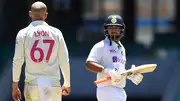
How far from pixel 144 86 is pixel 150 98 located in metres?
0.43

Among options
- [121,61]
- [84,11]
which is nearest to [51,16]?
[84,11]

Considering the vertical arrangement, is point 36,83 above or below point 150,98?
above

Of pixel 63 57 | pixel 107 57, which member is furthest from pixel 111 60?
pixel 63 57

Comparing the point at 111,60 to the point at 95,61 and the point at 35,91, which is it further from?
the point at 35,91

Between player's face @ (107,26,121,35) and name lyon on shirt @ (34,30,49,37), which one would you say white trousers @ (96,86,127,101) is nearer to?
player's face @ (107,26,121,35)

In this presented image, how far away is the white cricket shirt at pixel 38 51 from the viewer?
6.88m

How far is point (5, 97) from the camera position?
13930mm

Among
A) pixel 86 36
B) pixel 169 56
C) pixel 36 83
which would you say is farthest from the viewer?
pixel 86 36

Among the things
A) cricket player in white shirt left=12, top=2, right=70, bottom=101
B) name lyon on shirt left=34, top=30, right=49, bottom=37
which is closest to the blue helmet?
cricket player in white shirt left=12, top=2, right=70, bottom=101

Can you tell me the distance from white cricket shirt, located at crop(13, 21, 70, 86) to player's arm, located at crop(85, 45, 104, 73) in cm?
23

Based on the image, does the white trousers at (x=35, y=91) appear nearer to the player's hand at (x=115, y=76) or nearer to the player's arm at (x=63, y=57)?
the player's arm at (x=63, y=57)

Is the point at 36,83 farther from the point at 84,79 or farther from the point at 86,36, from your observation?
the point at 86,36

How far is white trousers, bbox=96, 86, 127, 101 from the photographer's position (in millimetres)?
6926

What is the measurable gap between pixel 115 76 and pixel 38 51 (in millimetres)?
798
